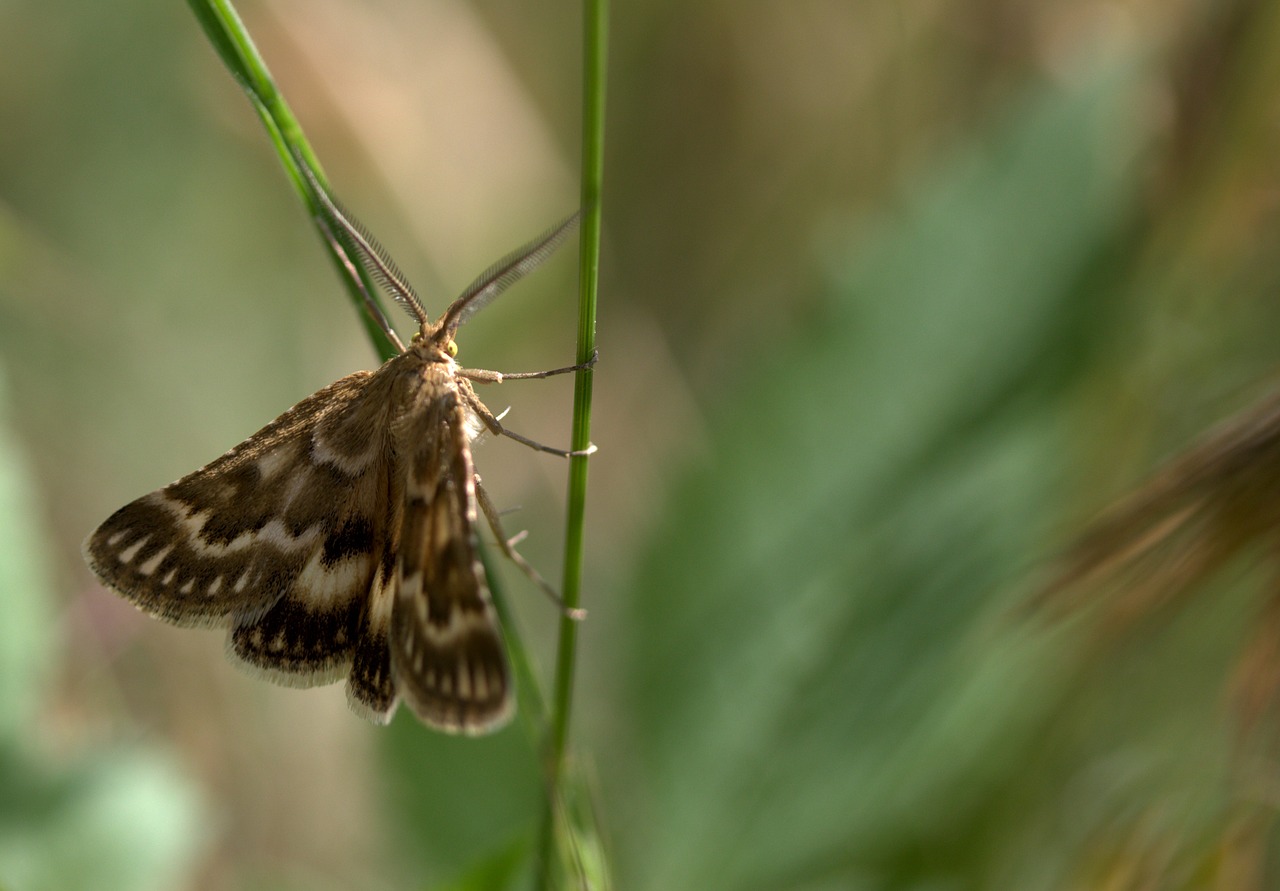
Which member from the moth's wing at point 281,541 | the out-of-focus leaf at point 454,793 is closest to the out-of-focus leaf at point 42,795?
the moth's wing at point 281,541

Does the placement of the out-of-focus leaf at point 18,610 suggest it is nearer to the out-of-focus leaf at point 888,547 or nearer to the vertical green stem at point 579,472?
the vertical green stem at point 579,472

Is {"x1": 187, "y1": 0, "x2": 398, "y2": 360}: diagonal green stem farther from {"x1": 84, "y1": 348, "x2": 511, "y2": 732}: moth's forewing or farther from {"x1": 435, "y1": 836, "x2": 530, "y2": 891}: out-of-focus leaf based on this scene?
{"x1": 435, "y1": 836, "x2": 530, "y2": 891}: out-of-focus leaf

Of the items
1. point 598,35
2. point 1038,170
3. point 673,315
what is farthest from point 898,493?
point 673,315

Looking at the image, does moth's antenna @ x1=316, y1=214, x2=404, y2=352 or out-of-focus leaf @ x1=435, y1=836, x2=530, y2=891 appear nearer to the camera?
out-of-focus leaf @ x1=435, y1=836, x2=530, y2=891

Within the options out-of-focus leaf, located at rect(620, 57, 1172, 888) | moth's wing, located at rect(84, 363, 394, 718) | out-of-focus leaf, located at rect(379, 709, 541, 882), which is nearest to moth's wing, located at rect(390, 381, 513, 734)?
moth's wing, located at rect(84, 363, 394, 718)

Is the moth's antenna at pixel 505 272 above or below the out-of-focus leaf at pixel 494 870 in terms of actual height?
above

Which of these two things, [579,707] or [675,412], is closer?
[579,707]

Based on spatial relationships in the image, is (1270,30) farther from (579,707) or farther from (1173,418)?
(579,707)
